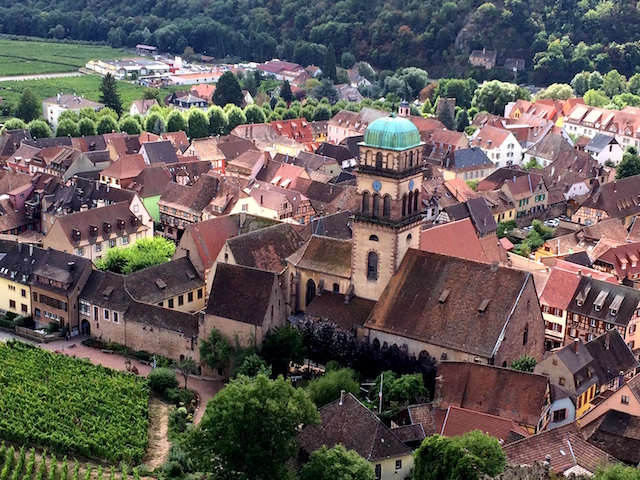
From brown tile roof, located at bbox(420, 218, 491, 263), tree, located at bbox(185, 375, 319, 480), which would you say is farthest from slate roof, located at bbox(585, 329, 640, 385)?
Result: tree, located at bbox(185, 375, 319, 480)

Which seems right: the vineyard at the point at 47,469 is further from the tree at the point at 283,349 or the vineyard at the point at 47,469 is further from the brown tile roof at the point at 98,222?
the brown tile roof at the point at 98,222

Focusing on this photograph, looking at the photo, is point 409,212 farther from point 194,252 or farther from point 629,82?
point 629,82

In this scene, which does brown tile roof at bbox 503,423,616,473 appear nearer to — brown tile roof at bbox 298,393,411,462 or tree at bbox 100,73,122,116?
brown tile roof at bbox 298,393,411,462

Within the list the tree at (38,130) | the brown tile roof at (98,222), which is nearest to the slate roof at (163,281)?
the brown tile roof at (98,222)

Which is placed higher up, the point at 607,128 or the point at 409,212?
the point at 409,212

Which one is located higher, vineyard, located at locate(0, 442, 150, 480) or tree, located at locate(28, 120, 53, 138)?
vineyard, located at locate(0, 442, 150, 480)

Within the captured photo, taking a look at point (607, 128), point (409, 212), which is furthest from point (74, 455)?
point (607, 128)

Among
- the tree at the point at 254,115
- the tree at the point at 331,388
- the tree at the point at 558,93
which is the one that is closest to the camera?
the tree at the point at 331,388
